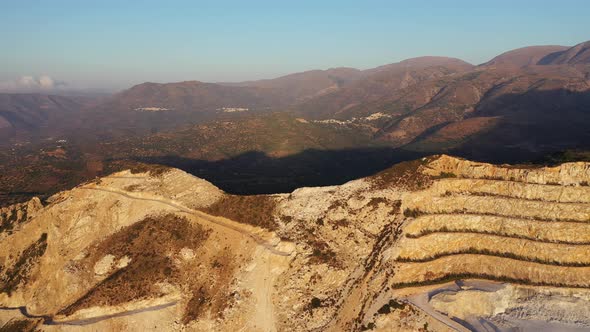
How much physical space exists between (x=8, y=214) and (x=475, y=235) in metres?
79.7

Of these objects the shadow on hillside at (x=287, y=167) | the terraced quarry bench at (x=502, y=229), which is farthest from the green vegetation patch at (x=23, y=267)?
the shadow on hillside at (x=287, y=167)

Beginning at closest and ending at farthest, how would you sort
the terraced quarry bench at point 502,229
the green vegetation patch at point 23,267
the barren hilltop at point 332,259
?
the barren hilltop at point 332,259
the terraced quarry bench at point 502,229
the green vegetation patch at point 23,267

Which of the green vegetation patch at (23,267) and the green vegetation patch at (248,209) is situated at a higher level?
the green vegetation patch at (248,209)

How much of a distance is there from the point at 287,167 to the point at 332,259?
365ft

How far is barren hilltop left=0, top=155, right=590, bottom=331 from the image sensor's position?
137ft

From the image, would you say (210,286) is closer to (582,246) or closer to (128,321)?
(128,321)

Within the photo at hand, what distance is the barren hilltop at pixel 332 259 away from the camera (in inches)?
1649

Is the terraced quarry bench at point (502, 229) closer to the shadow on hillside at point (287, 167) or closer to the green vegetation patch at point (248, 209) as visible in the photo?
the green vegetation patch at point (248, 209)

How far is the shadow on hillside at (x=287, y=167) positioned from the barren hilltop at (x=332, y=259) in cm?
6405

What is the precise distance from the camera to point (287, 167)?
516ft

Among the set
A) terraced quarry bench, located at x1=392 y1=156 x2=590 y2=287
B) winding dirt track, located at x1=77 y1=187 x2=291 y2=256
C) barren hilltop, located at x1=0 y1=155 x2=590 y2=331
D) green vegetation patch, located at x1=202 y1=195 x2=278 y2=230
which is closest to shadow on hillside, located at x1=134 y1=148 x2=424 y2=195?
winding dirt track, located at x1=77 y1=187 x2=291 y2=256

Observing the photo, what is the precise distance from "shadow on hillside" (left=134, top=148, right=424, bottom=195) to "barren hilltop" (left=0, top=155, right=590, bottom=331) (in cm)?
6405

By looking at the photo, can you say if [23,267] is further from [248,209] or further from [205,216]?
[248,209]

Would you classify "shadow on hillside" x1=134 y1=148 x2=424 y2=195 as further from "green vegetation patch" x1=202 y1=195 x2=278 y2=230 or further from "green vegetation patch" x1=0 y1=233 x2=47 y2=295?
"green vegetation patch" x1=0 y1=233 x2=47 y2=295
